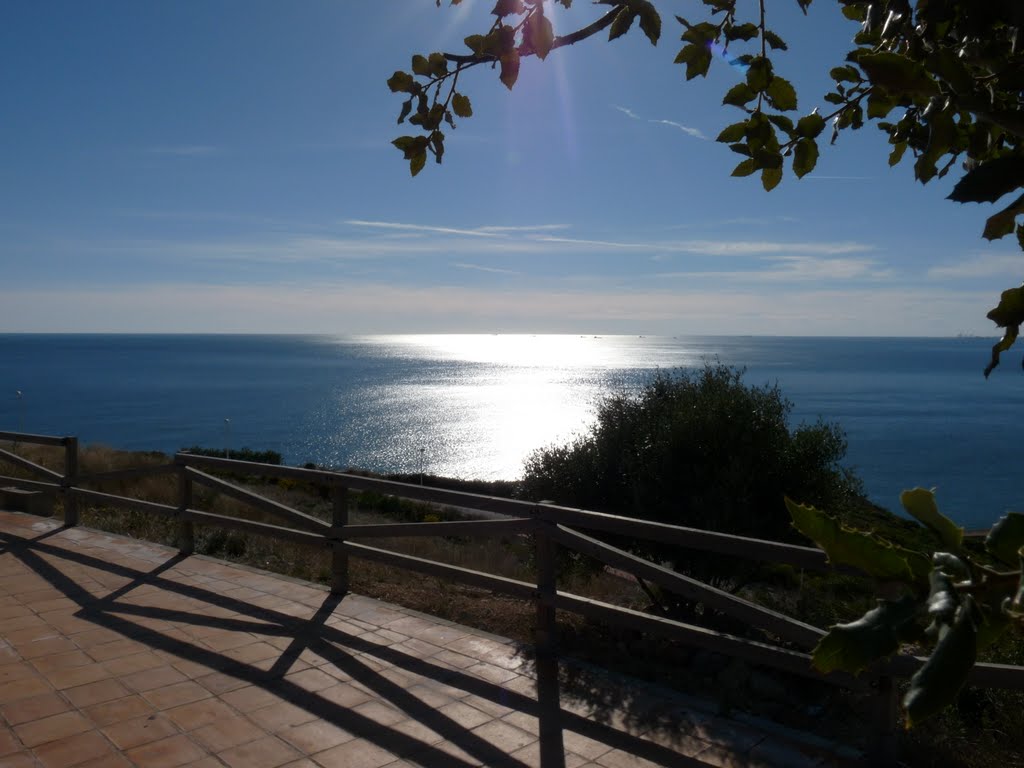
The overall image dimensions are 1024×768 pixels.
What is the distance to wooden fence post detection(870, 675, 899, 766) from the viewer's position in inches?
159

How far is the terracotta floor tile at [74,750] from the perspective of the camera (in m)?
4.16

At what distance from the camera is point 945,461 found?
54688 mm

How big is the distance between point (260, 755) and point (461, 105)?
3.41m

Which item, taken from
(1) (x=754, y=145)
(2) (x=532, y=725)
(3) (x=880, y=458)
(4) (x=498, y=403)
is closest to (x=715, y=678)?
(2) (x=532, y=725)

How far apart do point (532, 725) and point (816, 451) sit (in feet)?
17.8

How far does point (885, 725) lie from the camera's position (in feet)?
13.3

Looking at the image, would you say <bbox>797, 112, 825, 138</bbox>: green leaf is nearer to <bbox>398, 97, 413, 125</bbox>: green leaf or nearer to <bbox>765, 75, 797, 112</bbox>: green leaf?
<bbox>765, 75, 797, 112</bbox>: green leaf

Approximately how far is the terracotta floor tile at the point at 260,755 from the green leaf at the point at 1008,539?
4.04 m

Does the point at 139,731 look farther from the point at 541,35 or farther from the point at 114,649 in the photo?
the point at 541,35

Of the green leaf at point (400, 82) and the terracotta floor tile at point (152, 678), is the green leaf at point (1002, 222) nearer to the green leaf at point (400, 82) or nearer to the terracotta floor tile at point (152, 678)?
the green leaf at point (400, 82)

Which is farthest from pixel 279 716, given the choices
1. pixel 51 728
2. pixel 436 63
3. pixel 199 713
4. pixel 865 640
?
pixel 865 640

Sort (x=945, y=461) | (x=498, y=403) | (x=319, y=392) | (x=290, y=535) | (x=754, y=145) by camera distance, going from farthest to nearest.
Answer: (x=319, y=392) < (x=498, y=403) < (x=945, y=461) < (x=290, y=535) < (x=754, y=145)

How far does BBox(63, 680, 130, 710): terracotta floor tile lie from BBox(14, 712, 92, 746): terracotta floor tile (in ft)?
0.51

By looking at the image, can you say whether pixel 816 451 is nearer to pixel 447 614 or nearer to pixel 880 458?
pixel 447 614
